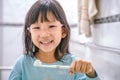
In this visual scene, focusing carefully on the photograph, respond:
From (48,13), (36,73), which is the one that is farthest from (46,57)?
(48,13)

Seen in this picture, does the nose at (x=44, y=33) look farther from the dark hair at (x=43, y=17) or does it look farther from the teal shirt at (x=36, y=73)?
the teal shirt at (x=36, y=73)

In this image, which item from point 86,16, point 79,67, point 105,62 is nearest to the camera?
point 79,67

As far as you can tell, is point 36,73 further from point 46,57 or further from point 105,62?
point 105,62

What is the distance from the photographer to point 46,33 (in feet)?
2.99

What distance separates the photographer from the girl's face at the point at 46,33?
91 cm

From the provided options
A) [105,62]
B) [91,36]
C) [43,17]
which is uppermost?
[43,17]

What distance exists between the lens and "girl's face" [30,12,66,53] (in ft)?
3.00

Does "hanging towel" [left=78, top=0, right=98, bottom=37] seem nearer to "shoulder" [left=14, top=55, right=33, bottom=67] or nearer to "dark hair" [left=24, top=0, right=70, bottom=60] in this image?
"dark hair" [left=24, top=0, right=70, bottom=60]

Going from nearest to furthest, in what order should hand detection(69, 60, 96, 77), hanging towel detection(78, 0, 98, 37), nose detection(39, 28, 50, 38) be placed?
1. hand detection(69, 60, 96, 77)
2. nose detection(39, 28, 50, 38)
3. hanging towel detection(78, 0, 98, 37)

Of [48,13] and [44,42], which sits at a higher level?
[48,13]

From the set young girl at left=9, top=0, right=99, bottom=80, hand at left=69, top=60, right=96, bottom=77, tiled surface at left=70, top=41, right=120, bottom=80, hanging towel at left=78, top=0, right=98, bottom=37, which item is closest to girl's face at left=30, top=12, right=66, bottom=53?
young girl at left=9, top=0, right=99, bottom=80

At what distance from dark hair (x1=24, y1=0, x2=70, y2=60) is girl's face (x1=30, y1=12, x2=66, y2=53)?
0.02 meters

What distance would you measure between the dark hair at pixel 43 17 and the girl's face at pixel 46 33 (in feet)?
0.08

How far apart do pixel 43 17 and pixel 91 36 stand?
0.74 metres
